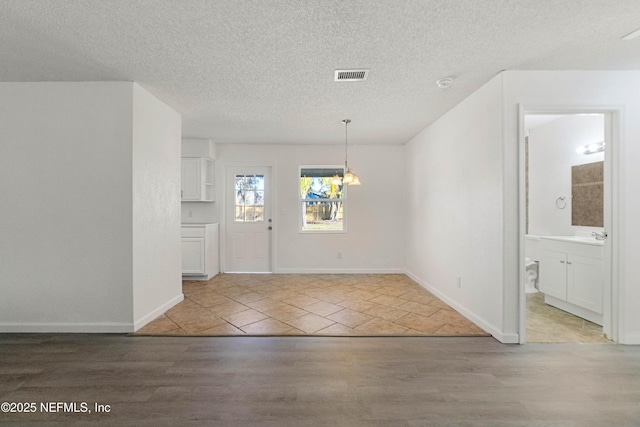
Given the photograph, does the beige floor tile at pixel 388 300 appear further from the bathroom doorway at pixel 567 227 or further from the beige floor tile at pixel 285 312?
the bathroom doorway at pixel 567 227

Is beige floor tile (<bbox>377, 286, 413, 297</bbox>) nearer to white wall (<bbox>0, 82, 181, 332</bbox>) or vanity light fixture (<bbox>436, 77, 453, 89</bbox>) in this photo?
vanity light fixture (<bbox>436, 77, 453, 89</bbox>)

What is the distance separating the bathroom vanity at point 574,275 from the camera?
2.97 meters

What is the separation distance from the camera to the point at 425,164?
450 cm

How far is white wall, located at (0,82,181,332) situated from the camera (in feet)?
9.09

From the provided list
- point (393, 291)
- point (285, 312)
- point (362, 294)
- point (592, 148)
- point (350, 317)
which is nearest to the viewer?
point (350, 317)

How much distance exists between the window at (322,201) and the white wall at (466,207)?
5.20ft

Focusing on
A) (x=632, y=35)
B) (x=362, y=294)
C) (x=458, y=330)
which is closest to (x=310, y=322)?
(x=362, y=294)

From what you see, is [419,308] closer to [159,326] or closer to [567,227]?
[567,227]

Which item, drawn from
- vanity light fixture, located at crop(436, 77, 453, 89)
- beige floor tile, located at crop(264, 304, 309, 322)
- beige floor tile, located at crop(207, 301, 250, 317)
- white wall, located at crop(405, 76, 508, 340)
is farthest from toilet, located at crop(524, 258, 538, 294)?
beige floor tile, located at crop(207, 301, 250, 317)

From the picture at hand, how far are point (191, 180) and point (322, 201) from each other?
254 centimetres

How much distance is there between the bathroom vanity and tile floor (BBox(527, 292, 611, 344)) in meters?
0.13

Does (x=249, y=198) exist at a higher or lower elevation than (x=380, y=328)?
higher

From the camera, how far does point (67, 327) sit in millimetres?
2783

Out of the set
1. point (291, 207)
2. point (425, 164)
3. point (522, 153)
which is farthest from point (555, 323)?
point (291, 207)
